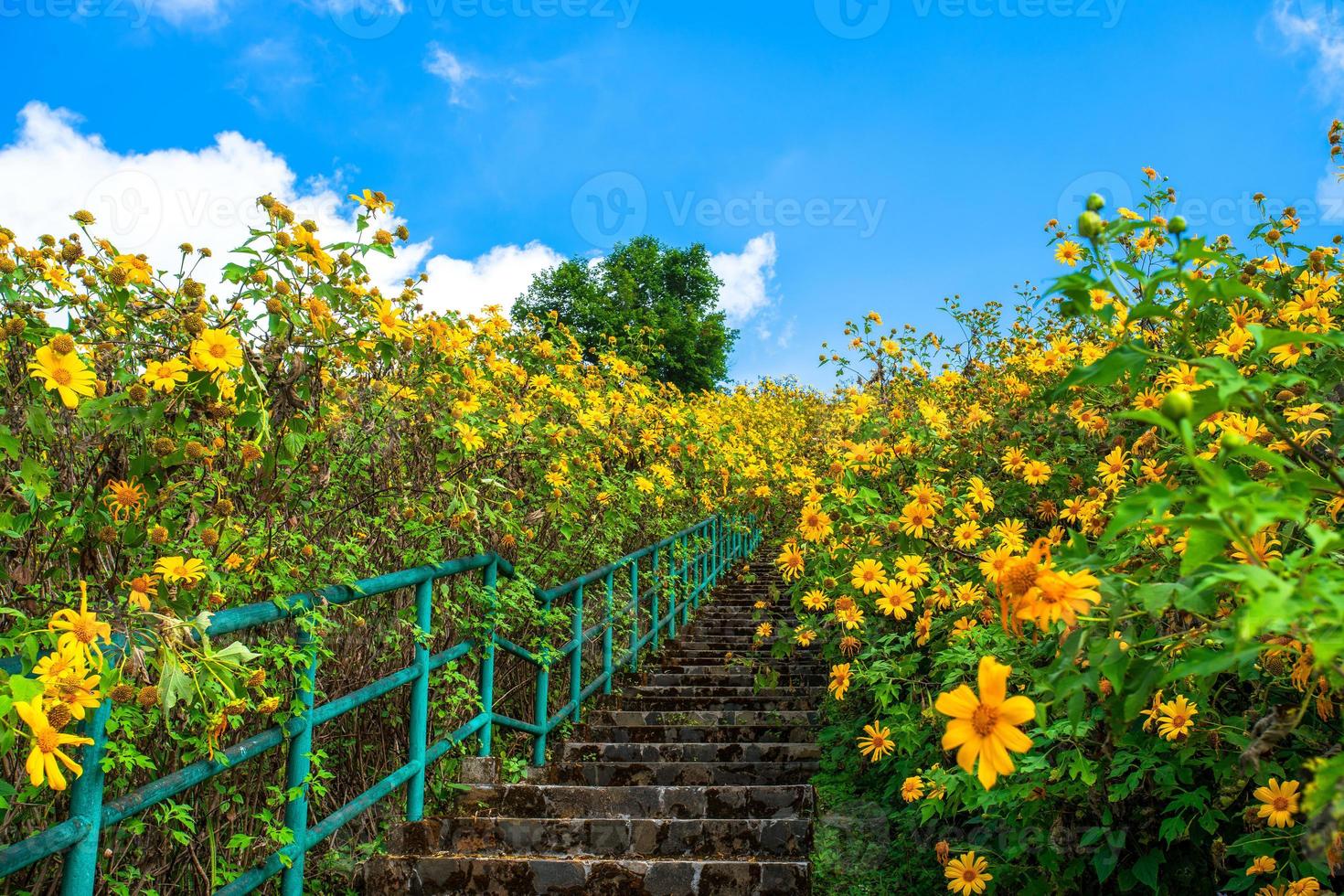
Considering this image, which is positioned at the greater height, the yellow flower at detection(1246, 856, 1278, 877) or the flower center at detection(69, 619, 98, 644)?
the flower center at detection(69, 619, 98, 644)

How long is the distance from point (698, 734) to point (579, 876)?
2142 mm

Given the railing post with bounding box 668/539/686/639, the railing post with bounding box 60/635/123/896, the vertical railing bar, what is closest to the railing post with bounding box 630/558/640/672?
the vertical railing bar

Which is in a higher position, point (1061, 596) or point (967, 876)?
point (1061, 596)

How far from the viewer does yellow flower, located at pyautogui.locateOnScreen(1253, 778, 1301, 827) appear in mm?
1846

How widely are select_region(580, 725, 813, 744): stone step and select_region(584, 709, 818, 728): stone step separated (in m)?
0.14

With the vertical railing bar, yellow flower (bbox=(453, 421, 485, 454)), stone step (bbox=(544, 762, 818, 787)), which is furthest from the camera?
the vertical railing bar

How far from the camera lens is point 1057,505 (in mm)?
3740

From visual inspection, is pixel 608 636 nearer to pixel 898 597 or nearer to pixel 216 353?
pixel 898 597

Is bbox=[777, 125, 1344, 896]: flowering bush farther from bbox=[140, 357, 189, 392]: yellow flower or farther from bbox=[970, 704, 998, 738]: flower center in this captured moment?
bbox=[140, 357, 189, 392]: yellow flower

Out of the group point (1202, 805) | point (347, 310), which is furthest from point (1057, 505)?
point (347, 310)

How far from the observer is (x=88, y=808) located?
1824 millimetres

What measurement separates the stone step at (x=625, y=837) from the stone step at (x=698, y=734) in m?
1.65

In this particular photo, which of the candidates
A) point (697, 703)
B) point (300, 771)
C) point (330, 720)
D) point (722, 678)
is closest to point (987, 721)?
point (300, 771)

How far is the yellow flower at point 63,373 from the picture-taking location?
5.67ft
